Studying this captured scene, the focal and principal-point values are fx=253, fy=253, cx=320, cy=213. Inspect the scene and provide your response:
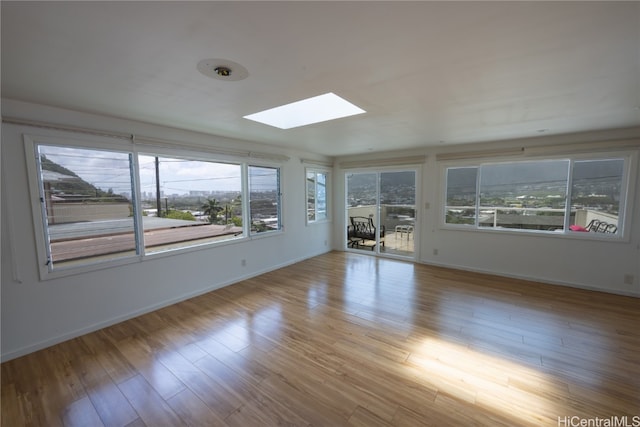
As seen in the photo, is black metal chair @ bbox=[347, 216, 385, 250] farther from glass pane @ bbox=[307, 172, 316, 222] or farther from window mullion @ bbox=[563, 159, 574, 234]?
window mullion @ bbox=[563, 159, 574, 234]

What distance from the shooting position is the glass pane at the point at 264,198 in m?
4.40

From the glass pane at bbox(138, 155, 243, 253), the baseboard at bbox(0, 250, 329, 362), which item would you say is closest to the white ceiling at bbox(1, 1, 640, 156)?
the glass pane at bbox(138, 155, 243, 253)

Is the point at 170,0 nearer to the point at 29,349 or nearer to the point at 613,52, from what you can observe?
the point at 613,52

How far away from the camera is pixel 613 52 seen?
151 cm

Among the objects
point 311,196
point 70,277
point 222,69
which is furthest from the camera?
point 311,196

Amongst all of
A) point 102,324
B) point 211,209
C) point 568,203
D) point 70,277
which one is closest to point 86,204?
point 70,277

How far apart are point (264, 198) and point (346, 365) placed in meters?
3.16

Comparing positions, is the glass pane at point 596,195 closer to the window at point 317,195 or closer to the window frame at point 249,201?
the window at point 317,195

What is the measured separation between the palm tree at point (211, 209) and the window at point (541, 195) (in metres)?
4.17

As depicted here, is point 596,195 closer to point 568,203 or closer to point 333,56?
point 568,203

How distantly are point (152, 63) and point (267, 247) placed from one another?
3442 mm

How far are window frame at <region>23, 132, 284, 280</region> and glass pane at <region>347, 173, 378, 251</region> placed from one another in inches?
109

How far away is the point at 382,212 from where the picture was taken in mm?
5738

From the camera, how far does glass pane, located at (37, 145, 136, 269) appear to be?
2486 millimetres
